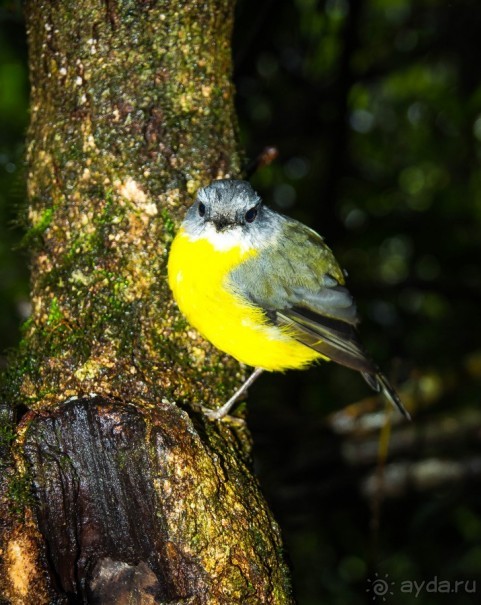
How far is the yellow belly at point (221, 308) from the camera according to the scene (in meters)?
3.03

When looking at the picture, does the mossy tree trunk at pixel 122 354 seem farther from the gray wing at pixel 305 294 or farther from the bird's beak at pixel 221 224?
the gray wing at pixel 305 294

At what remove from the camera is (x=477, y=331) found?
20.4 ft

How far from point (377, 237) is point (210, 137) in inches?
98.6

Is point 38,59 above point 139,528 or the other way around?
above

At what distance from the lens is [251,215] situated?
3.36 meters

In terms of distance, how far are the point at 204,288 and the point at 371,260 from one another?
448 cm

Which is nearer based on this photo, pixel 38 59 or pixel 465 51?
pixel 38 59

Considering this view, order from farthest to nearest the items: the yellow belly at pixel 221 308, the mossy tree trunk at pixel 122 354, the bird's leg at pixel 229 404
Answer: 1. the yellow belly at pixel 221 308
2. the bird's leg at pixel 229 404
3. the mossy tree trunk at pixel 122 354

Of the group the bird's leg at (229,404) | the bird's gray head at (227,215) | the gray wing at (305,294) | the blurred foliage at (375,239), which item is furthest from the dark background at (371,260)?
the bird's gray head at (227,215)

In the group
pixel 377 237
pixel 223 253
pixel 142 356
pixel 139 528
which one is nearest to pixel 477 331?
pixel 377 237

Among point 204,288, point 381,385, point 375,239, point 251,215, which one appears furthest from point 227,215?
point 375,239

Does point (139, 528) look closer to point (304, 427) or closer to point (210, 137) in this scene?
point (210, 137)

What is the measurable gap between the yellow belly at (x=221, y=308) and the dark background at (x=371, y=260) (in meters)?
1.65

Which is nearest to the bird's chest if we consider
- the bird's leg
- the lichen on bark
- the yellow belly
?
the yellow belly
